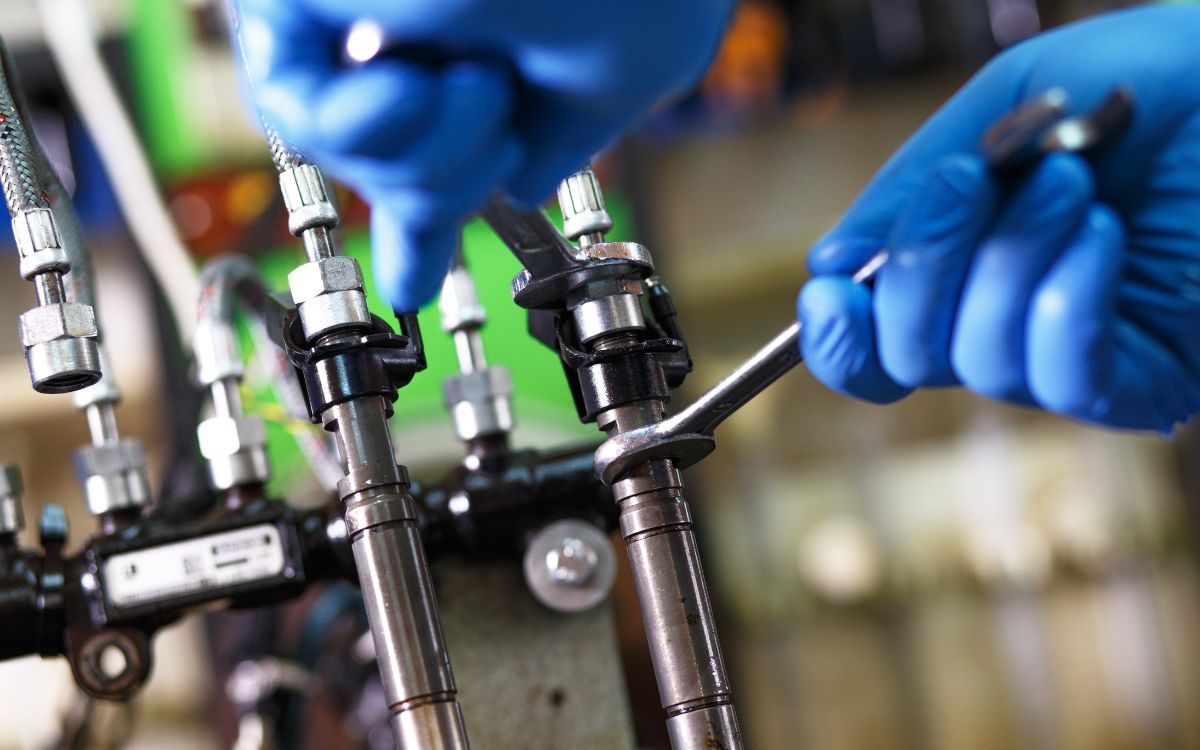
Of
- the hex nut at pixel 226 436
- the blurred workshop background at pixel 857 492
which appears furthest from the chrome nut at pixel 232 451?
the blurred workshop background at pixel 857 492

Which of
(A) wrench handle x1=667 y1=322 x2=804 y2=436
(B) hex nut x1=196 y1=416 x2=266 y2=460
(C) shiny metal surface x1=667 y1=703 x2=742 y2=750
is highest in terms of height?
(B) hex nut x1=196 y1=416 x2=266 y2=460

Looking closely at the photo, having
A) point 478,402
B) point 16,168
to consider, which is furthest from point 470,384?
point 16,168

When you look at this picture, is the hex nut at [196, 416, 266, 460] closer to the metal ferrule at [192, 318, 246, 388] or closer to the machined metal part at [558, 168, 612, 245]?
the metal ferrule at [192, 318, 246, 388]

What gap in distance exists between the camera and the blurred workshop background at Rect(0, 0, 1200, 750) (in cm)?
268

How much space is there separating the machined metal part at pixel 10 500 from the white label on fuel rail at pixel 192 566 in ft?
0.18

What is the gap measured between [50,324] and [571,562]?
0.24 metres

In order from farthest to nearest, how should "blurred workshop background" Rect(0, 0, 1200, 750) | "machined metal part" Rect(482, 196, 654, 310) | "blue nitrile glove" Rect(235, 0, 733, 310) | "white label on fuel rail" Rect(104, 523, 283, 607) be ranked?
1. "blurred workshop background" Rect(0, 0, 1200, 750)
2. "white label on fuel rail" Rect(104, 523, 283, 607)
3. "machined metal part" Rect(482, 196, 654, 310)
4. "blue nitrile glove" Rect(235, 0, 733, 310)

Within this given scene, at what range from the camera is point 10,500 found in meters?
0.59

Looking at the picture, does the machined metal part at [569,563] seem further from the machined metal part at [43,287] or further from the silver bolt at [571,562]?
the machined metal part at [43,287]

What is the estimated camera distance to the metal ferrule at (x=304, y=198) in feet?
1.51

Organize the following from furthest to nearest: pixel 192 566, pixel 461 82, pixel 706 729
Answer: pixel 192 566 < pixel 706 729 < pixel 461 82

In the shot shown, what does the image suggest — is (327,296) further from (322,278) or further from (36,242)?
(36,242)

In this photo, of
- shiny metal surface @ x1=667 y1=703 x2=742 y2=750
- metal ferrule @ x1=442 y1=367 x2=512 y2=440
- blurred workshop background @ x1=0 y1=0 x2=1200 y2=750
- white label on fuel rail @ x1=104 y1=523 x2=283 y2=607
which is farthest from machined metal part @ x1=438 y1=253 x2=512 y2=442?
blurred workshop background @ x1=0 y1=0 x2=1200 y2=750

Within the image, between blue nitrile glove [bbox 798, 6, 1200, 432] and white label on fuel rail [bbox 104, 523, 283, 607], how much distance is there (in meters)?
0.26
